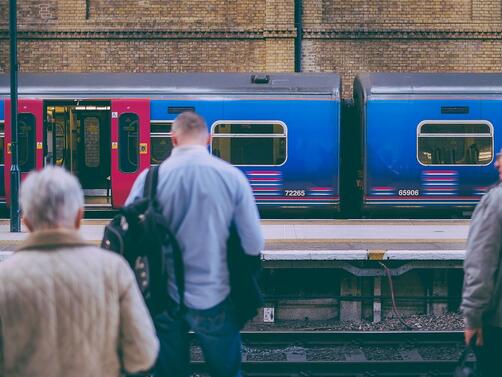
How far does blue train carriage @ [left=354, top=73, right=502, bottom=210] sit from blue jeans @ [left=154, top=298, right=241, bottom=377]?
36.2ft

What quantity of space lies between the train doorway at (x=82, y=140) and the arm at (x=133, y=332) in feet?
40.9

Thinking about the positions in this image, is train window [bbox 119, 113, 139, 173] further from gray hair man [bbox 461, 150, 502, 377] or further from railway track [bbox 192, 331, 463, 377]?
gray hair man [bbox 461, 150, 502, 377]

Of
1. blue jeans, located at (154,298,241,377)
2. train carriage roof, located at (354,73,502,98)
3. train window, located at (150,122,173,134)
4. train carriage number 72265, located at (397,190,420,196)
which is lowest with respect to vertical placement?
blue jeans, located at (154,298,241,377)

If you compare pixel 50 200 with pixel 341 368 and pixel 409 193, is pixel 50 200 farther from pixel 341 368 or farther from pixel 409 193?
pixel 409 193

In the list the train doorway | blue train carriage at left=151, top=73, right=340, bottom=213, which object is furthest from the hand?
the train doorway

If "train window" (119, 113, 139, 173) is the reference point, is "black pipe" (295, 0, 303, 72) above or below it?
above

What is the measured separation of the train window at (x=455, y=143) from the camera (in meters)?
14.7

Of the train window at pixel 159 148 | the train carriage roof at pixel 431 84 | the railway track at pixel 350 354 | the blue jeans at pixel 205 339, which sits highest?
the train carriage roof at pixel 431 84

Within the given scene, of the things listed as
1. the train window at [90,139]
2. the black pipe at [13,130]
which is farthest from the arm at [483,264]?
the train window at [90,139]

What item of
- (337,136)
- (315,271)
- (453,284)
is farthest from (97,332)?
(337,136)

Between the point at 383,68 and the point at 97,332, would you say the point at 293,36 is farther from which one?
the point at 97,332

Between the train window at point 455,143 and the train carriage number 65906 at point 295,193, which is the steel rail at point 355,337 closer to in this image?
the train carriage number 65906 at point 295,193

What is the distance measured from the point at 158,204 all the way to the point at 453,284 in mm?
6737

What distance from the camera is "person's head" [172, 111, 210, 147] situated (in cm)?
420
